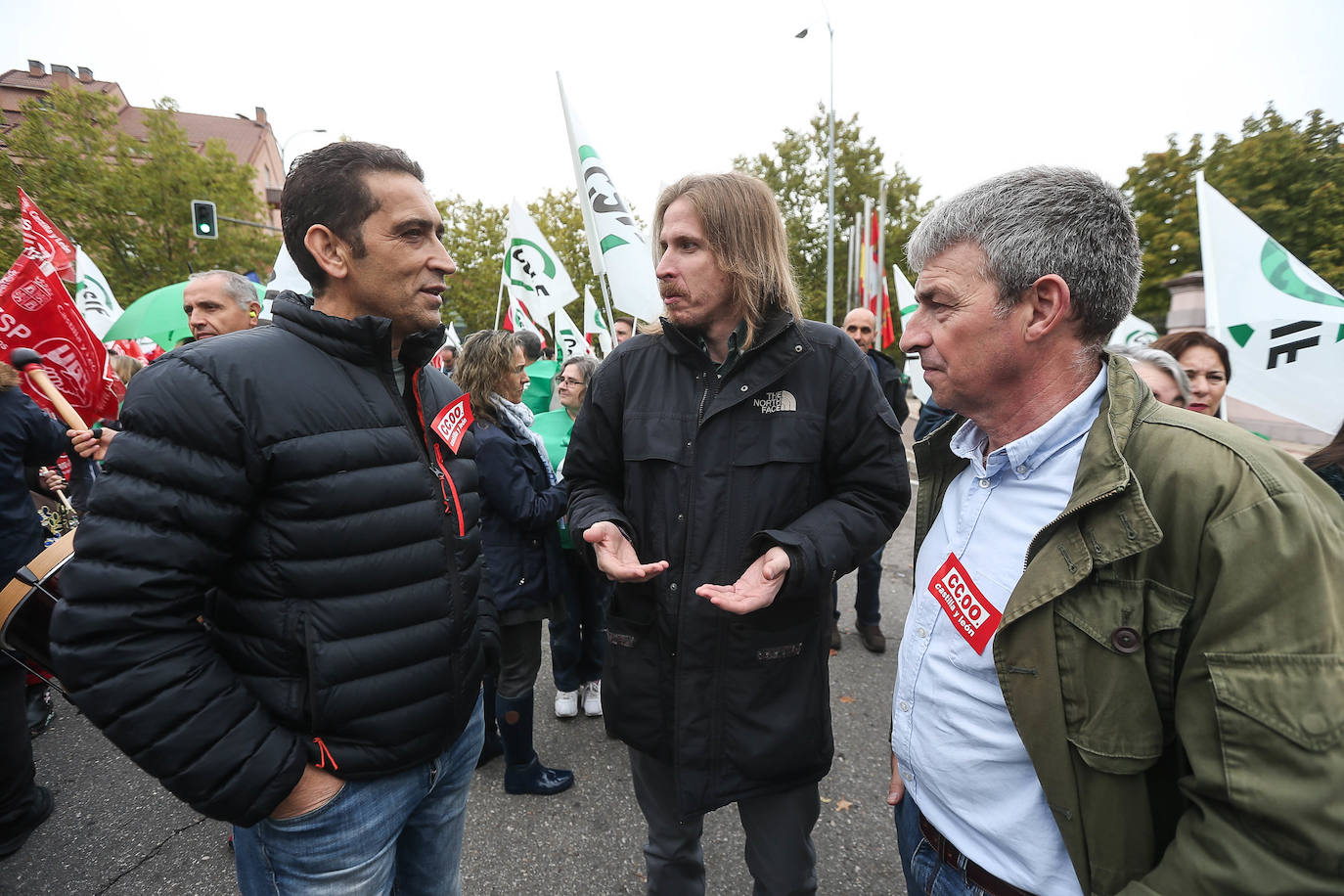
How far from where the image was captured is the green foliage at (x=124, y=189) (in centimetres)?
1675

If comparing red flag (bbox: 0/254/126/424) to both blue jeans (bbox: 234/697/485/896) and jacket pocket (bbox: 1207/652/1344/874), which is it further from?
jacket pocket (bbox: 1207/652/1344/874)

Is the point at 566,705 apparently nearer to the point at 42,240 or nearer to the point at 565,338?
the point at 565,338

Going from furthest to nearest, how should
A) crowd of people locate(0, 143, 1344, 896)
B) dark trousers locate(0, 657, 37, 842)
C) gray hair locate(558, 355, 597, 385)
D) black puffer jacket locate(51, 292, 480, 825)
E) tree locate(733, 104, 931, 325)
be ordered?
1. tree locate(733, 104, 931, 325)
2. gray hair locate(558, 355, 597, 385)
3. dark trousers locate(0, 657, 37, 842)
4. black puffer jacket locate(51, 292, 480, 825)
5. crowd of people locate(0, 143, 1344, 896)

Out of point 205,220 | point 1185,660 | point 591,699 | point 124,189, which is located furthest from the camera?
point 124,189

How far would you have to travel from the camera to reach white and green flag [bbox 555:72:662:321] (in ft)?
13.7

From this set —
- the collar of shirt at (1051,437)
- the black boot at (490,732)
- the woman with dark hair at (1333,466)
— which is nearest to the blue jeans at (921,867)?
the collar of shirt at (1051,437)

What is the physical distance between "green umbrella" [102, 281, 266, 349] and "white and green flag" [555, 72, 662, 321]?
2341 millimetres

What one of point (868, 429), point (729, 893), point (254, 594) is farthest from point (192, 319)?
point (729, 893)

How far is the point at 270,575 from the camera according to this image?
1225 mm

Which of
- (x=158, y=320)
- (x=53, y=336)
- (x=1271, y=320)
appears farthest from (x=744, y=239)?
(x=158, y=320)

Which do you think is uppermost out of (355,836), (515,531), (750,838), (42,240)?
(42,240)

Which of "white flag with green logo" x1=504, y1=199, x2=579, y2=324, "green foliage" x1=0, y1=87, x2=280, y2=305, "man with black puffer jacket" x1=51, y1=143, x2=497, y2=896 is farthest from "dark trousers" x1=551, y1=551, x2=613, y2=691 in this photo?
"green foliage" x1=0, y1=87, x2=280, y2=305

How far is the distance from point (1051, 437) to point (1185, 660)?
0.41m

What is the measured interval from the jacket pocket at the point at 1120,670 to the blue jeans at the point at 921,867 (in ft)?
1.53
